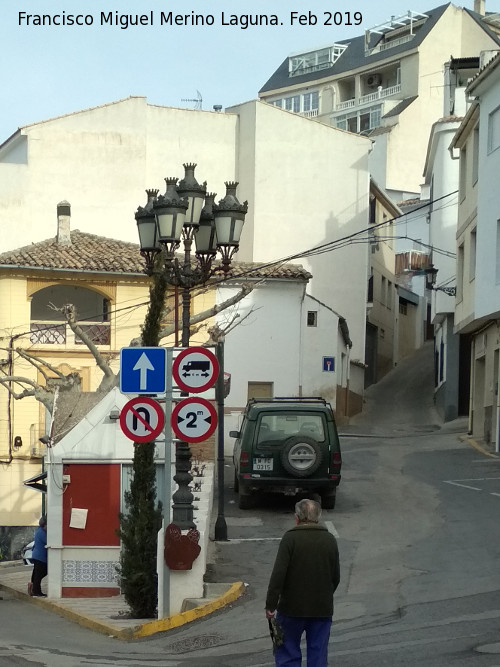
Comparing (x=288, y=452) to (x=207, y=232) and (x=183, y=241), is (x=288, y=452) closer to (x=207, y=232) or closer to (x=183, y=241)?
(x=207, y=232)

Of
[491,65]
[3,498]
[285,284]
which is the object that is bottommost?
[3,498]

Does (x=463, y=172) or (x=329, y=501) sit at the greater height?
(x=463, y=172)

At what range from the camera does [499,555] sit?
15.2 metres

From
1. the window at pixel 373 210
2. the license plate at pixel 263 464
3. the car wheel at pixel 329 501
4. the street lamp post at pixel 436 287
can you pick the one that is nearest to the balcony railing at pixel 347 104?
the window at pixel 373 210

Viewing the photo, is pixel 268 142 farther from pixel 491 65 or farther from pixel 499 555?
pixel 499 555

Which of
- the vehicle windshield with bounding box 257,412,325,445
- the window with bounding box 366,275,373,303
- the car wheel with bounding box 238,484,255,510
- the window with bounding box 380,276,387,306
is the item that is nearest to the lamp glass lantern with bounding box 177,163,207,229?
the vehicle windshield with bounding box 257,412,325,445

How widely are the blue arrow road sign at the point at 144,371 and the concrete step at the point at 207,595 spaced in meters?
2.36

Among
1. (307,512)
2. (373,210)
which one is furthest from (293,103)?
(307,512)

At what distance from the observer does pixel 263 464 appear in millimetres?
20359

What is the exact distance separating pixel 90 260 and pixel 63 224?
7.39 ft

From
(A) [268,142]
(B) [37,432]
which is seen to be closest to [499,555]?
(B) [37,432]

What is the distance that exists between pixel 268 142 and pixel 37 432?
1533 centimetres

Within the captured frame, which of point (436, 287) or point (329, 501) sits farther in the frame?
point (436, 287)

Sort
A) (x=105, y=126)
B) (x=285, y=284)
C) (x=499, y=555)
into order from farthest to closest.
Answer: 1. (x=105, y=126)
2. (x=285, y=284)
3. (x=499, y=555)
